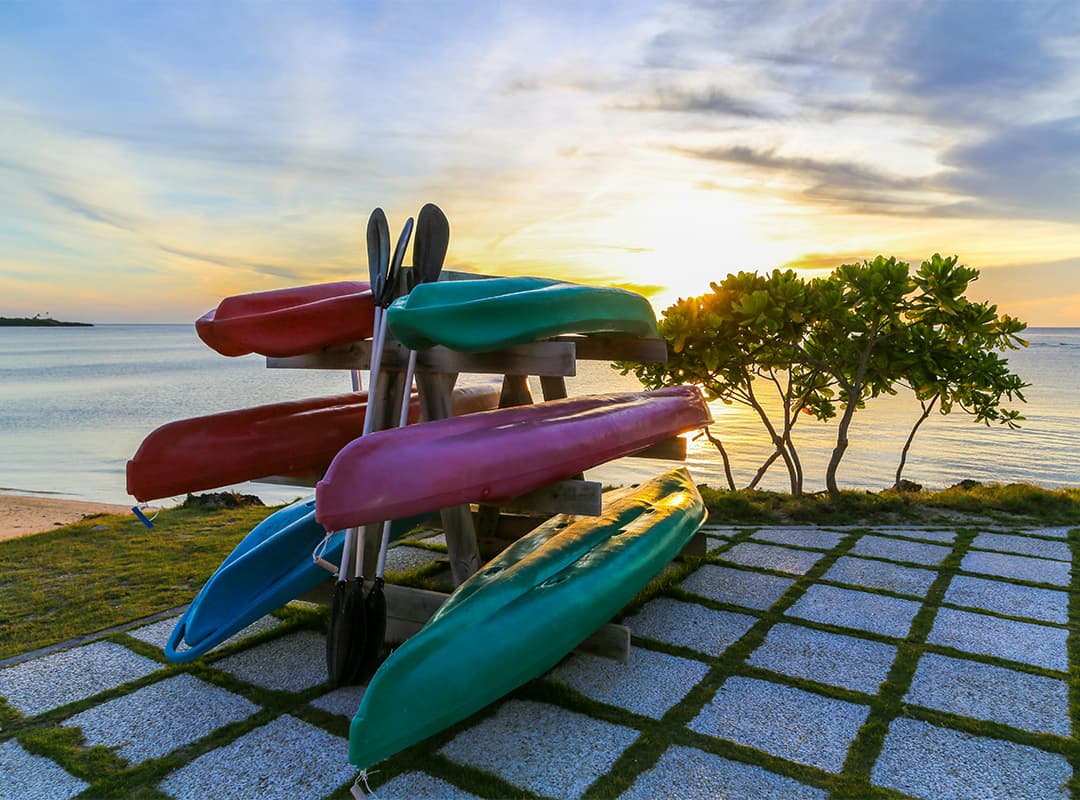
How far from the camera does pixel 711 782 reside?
2.39m

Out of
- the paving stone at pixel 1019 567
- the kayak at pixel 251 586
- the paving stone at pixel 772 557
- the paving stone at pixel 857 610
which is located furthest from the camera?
the paving stone at pixel 772 557

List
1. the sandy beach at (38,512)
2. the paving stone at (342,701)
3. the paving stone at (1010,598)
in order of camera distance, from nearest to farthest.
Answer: the paving stone at (342,701), the paving stone at (1010,598), the sandy beach at (38,512)

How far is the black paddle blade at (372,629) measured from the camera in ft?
9.75

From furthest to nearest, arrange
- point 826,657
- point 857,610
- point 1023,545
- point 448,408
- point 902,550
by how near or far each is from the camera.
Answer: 1. point 1023,545
2. point 902,550
3. point 857,610
4. point 448,408
5. point 826,657

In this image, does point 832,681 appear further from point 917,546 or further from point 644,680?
point 917,546

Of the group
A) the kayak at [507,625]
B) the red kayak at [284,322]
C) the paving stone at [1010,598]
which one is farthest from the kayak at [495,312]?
the paving stone at [1010,598]

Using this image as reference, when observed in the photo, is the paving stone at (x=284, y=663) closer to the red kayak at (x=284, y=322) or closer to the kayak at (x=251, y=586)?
the kayak at (x=251, y=586)

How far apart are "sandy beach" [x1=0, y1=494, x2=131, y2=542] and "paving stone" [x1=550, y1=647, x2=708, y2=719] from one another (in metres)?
6.04

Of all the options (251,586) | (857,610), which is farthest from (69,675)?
(857,610)

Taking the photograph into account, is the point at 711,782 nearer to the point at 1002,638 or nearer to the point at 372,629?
the point at 372,629

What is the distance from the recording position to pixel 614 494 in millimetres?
4918

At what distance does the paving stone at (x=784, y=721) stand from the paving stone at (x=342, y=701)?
1358 mm

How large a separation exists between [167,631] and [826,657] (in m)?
3.31

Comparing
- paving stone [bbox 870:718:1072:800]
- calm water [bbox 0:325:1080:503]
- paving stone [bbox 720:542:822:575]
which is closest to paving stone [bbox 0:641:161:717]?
paving stone [bbox 870:718:1072:800]
